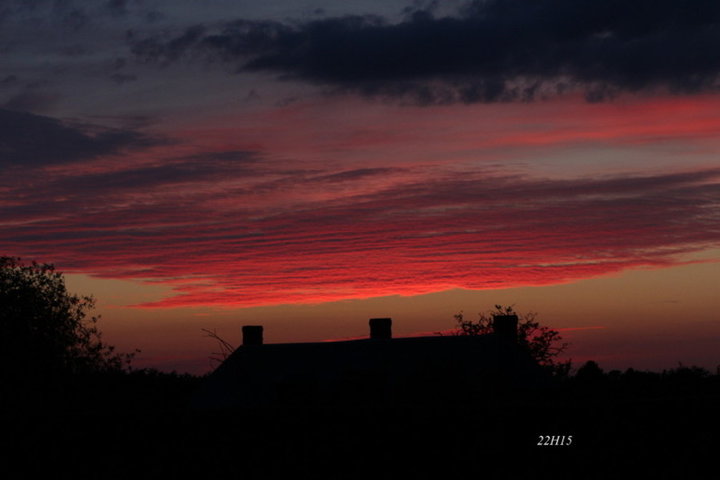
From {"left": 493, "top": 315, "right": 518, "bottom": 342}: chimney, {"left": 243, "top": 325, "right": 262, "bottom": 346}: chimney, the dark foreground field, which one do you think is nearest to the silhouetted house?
{"left": 493, "top": 315, "right": 518, "bottom": 342}: chimney

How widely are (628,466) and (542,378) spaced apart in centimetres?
3386

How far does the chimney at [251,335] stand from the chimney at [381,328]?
6.84m

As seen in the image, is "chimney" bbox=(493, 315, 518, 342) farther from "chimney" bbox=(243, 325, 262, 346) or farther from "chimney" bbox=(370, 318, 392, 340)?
"chimney" bbox=(243, 325, 262, 346)

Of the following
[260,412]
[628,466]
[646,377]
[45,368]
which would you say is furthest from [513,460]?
[646,377]

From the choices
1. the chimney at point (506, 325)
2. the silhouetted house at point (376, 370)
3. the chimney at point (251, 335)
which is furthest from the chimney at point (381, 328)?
the chimney at point (251, 335)

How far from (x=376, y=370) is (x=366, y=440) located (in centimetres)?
3445

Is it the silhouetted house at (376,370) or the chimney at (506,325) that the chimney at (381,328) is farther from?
the chimney at (506,325)

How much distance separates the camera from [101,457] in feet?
46.0

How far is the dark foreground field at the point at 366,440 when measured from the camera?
13516 millimetres

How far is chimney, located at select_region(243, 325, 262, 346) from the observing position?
53500 millimetres

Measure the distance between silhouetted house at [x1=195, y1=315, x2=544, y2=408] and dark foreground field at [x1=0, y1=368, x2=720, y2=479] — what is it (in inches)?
1155

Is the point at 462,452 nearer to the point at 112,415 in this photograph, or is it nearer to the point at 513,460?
the point at 513,460

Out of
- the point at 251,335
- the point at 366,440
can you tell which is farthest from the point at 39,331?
the point at 366,440

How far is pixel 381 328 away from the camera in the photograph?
171ft
